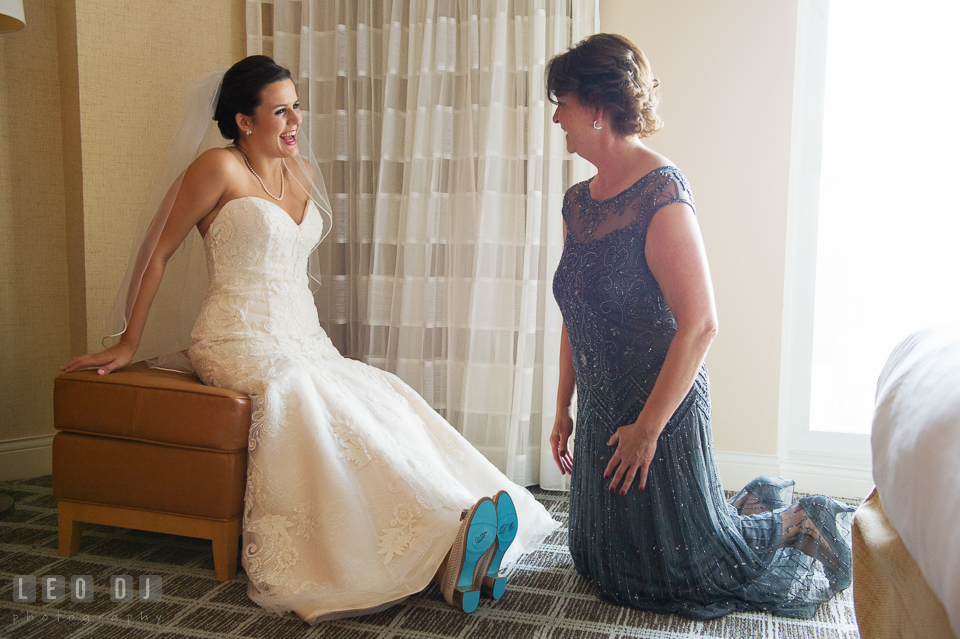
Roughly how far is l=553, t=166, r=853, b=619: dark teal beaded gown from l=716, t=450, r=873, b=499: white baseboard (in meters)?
0.97

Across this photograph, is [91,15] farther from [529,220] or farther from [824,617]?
[824,617]

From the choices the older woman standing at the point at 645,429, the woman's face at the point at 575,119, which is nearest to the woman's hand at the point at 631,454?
the older woman standing at the point at 645,429

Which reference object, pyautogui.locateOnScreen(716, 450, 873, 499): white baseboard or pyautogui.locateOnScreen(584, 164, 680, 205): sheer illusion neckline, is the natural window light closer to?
pyautogui.locateOnScreen(716, 450, 873, 499): white baseboard

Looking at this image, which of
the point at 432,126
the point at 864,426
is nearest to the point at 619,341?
the point at 432,126

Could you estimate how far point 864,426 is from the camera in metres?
2.83

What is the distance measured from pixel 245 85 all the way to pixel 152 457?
1.22 m

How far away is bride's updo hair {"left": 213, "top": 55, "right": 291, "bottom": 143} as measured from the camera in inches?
90.0

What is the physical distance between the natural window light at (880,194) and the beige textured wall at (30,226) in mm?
3196

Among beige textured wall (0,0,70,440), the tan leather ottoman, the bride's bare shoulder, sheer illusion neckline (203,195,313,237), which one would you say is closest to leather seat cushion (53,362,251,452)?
the tan leather ottoman

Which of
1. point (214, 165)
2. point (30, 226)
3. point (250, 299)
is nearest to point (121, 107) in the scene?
point (30, 226)

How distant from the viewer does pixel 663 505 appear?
1727 millimetres

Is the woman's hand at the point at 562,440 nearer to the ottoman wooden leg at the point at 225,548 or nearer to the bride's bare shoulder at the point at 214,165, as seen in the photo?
the ottoman wooden leg at the point at 225,548

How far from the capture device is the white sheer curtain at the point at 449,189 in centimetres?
274

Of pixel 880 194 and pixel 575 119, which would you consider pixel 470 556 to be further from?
pixel 880 194
